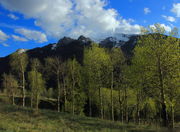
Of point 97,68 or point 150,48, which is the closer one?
point 150,48

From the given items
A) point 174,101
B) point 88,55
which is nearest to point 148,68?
point 174,101

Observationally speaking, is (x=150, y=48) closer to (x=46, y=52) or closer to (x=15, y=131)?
(x=15, y=131)

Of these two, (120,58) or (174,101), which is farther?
(120,58)

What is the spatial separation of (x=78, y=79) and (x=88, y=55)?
8274 millimetres

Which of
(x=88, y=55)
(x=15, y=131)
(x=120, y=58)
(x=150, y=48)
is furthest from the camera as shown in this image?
(x=88, y=55)

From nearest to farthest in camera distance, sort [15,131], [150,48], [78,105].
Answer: [15,131]
[150,48]
[78,105]

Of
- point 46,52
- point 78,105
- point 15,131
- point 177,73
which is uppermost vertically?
point 46,52

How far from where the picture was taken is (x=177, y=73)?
1502cm

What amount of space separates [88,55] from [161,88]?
13043mm

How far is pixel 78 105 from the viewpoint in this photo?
128ft

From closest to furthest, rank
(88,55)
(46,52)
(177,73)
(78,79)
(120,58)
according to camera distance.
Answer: (177,73), (120,58), (88,55), (78,79), (46,52)

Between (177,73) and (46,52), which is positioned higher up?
(46,52)

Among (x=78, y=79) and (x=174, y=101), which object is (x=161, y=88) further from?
(x=78, y=79)

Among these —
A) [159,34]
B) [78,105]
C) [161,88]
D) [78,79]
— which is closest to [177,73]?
[161,88]
